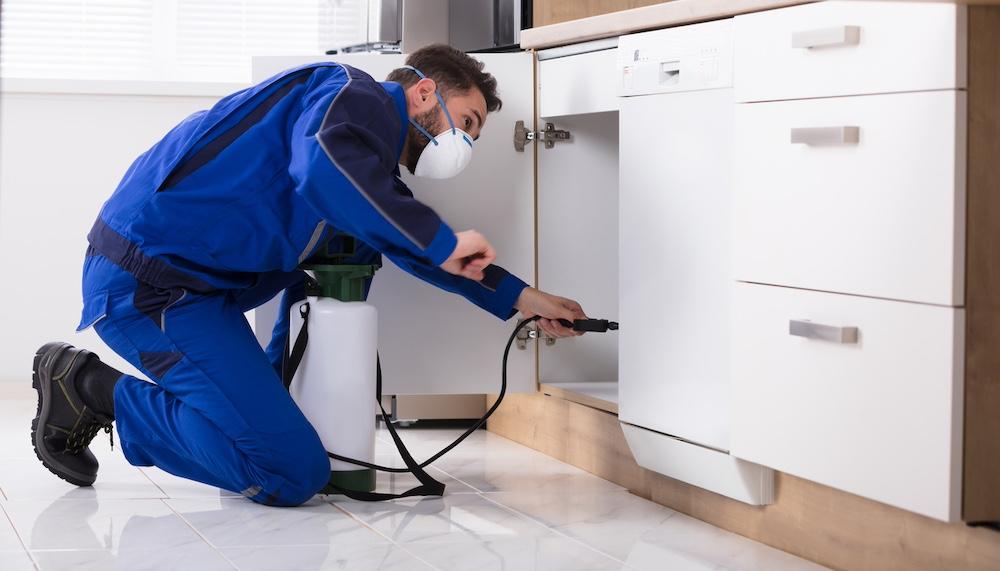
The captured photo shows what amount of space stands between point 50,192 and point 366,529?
5.52 ft

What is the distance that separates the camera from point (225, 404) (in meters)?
1.85

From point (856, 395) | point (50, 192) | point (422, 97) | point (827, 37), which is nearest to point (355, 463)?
point (422, 97)

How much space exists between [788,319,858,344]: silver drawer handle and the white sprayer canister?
731 mm

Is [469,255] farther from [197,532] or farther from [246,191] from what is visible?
[197,532]

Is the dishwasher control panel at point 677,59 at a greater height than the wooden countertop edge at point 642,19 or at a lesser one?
lesser

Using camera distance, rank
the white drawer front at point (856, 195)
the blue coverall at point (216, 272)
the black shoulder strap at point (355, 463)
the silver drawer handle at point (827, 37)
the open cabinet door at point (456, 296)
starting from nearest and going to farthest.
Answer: the white drawer front at point (856, 195) < the silver drawer handle at point (827, 37) < the blue coverall at point (216, 272) < the black shoulder strap at point (355, 463) < the open cabinet door at point (456, 296)

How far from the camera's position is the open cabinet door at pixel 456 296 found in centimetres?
214

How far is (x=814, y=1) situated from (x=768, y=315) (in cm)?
41

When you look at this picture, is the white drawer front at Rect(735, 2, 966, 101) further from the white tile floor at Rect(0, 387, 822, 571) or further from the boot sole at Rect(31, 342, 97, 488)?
the boot sole at Rect(31, 342, 97, 488)

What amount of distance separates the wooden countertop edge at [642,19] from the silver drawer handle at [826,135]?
16cm

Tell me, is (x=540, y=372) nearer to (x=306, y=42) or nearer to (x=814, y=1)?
(x=814, y=1)

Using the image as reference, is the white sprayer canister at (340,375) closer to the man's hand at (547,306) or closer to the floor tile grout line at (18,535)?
the man's hand at (547,306)

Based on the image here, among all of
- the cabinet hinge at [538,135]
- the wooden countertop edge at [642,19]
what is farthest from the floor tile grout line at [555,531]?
the wooden countertop edge at [642,19]

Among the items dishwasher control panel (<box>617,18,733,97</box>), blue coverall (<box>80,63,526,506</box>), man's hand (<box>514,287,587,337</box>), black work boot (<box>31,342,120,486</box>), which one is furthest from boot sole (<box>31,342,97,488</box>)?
dishwasher control panel (<box>617,18,733,97</box>)
